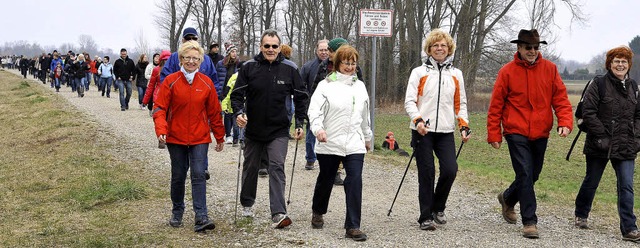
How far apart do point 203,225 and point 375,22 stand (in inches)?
260

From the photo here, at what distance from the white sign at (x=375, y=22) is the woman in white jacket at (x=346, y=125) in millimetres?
5861

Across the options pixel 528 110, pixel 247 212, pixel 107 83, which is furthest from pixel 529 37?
pixel 107 83

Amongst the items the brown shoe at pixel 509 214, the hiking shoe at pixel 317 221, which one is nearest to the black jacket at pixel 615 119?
the brown shoe at pixel 509 214

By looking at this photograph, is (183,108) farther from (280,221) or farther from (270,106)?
(280,221)

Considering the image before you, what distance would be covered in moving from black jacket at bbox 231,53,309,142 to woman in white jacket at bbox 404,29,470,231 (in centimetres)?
121

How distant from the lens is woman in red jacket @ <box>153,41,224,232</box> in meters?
6.45

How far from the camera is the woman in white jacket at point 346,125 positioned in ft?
20.4

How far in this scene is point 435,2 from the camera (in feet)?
127

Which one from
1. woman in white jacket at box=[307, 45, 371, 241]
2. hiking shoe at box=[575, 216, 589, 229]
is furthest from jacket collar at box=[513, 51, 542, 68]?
hiking shoe at box=[575, 216, 589, 229]

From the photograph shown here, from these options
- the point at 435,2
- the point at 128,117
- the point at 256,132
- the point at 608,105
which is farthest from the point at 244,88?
the point at 435,2

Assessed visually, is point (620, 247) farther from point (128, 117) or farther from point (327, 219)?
point (128, 117)

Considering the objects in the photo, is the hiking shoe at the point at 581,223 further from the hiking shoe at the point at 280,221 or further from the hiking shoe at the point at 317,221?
the hiking shoe at the point at 280,221

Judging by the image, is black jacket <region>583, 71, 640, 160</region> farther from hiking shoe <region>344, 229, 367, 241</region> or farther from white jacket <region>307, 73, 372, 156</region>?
hiking shoe <region>344, 229, 367, 241</region>

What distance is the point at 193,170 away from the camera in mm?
6582
